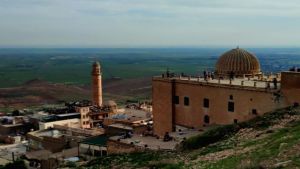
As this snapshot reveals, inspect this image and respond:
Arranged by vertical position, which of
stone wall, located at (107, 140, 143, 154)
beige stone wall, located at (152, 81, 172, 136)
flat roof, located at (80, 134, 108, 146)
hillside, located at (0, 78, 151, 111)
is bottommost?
hillside, located at (0, 78, 151, 111)

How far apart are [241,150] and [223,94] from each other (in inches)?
528

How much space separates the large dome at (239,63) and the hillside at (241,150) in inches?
462

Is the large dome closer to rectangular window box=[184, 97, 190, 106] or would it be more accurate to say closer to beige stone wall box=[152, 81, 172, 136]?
rectangular window box=[184, 97, 190, 106]

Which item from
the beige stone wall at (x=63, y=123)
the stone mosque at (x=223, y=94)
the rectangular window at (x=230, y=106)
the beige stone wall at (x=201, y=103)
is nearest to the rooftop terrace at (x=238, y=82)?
Answer: the stone mosque at (x=223, y=94)

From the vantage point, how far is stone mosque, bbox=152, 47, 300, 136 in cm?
2656

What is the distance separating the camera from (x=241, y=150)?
16.4 m

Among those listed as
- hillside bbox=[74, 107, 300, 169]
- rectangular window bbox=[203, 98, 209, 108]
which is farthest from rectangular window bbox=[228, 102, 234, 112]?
hillside bbox=[74, 107, 300, 169]

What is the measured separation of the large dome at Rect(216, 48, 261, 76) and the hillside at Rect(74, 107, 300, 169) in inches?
462

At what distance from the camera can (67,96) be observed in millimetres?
108062

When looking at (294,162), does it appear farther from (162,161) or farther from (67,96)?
(67,96)

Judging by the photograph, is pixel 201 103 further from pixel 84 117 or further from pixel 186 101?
pixel 84 117

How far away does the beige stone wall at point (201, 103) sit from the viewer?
27.3 m

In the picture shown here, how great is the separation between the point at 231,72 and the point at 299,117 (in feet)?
46.7

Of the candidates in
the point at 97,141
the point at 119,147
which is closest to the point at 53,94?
the point at 97,141
